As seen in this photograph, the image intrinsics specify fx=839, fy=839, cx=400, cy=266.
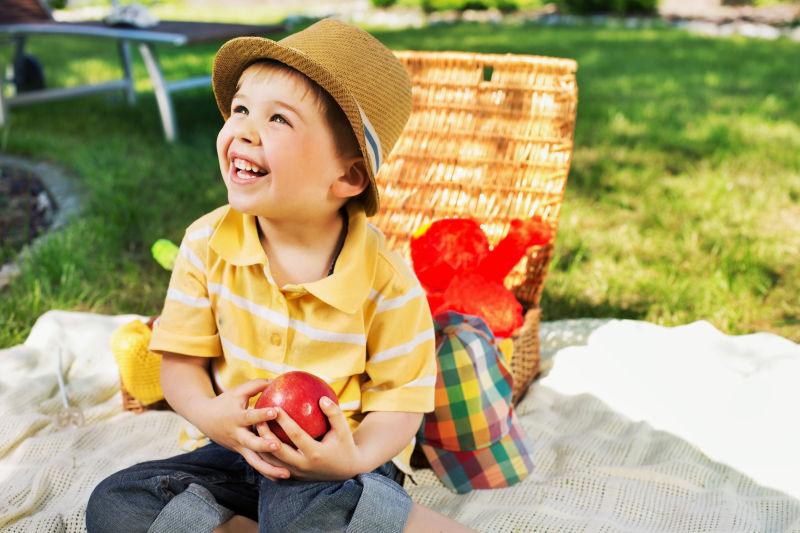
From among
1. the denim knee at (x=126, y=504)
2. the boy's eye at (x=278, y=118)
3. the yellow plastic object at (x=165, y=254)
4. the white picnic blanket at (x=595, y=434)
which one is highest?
the boy's eye at (x=278, y=118)

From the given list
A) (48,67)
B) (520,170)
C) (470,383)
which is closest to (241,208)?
(470,383)

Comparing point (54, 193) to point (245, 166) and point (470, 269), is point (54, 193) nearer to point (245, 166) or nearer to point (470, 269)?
point (470, 269)

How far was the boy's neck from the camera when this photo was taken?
4.91 feet

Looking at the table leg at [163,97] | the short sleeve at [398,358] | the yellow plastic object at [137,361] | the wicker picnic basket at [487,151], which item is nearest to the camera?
the short sleeve at [398,358]

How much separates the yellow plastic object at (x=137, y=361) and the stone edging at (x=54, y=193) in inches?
37.9

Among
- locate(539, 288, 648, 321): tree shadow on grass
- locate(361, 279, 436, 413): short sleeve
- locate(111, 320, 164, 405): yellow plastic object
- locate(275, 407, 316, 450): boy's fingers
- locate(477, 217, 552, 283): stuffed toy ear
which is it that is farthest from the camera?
locate(539, 288, 648, 321): tree shadow on grass

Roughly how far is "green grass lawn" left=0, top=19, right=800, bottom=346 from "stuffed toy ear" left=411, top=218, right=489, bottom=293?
2.69 feet

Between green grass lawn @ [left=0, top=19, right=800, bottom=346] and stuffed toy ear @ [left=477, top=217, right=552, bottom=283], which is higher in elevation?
stuffed toy ear @ [left=477, top=217, right=552, bottom=283]

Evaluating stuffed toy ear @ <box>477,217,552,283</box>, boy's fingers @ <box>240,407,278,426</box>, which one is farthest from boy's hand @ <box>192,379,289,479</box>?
stuffed toy ear @ <box>477,217,552,283</box>

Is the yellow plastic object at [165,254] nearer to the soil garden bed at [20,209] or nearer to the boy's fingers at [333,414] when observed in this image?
the boy's fingers at [333,414]

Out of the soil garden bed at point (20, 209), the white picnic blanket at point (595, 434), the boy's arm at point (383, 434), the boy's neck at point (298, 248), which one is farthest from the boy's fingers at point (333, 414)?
the soil garden bed at point (20, 209)

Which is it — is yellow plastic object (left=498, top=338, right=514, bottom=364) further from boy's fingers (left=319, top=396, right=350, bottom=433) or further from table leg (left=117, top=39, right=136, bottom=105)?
table leg (left=117, top=39, right=136, bottom=105)

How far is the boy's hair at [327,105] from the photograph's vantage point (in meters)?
1.37

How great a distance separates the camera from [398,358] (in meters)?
1.50
